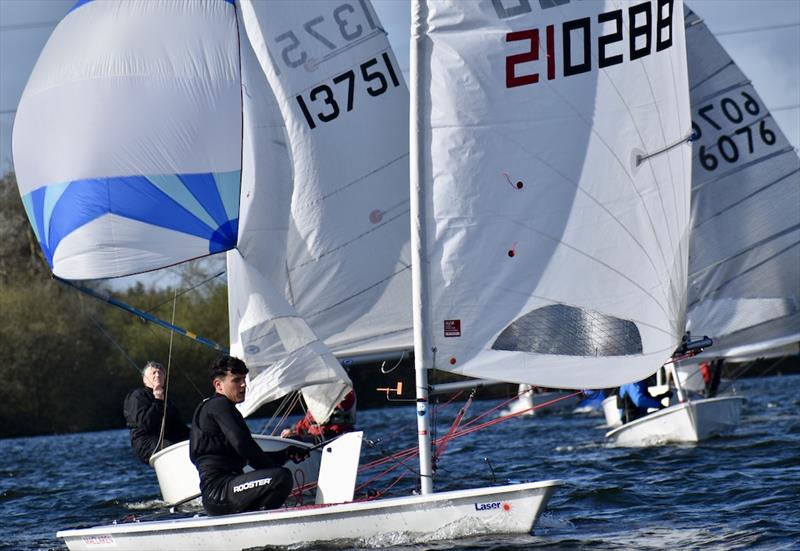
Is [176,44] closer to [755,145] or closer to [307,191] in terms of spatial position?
[307,191]

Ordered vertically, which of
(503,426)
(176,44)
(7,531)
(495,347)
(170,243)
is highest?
(176,44)

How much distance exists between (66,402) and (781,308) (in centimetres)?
2319

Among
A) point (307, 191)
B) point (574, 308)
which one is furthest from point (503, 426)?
point (574, 308)

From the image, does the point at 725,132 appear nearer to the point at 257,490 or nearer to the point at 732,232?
the point at 732,232

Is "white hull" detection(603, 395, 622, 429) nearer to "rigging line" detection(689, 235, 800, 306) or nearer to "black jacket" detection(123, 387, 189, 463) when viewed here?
"rigging line" detection(689, 235, 800, 306)

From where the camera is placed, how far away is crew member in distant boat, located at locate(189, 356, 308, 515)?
7.73 m

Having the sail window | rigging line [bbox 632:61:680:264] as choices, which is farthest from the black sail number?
the sail window

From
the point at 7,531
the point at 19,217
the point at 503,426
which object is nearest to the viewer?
the point at 7,531

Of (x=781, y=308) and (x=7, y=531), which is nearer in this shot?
(x=7, y=531)

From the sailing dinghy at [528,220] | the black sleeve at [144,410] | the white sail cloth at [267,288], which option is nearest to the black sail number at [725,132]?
the white sail cloth at [267,288]

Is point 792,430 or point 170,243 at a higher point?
point 170,243

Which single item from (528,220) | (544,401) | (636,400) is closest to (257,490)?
(528,220)

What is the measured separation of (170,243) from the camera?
37.9 feet

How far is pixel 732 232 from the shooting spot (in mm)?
14672
